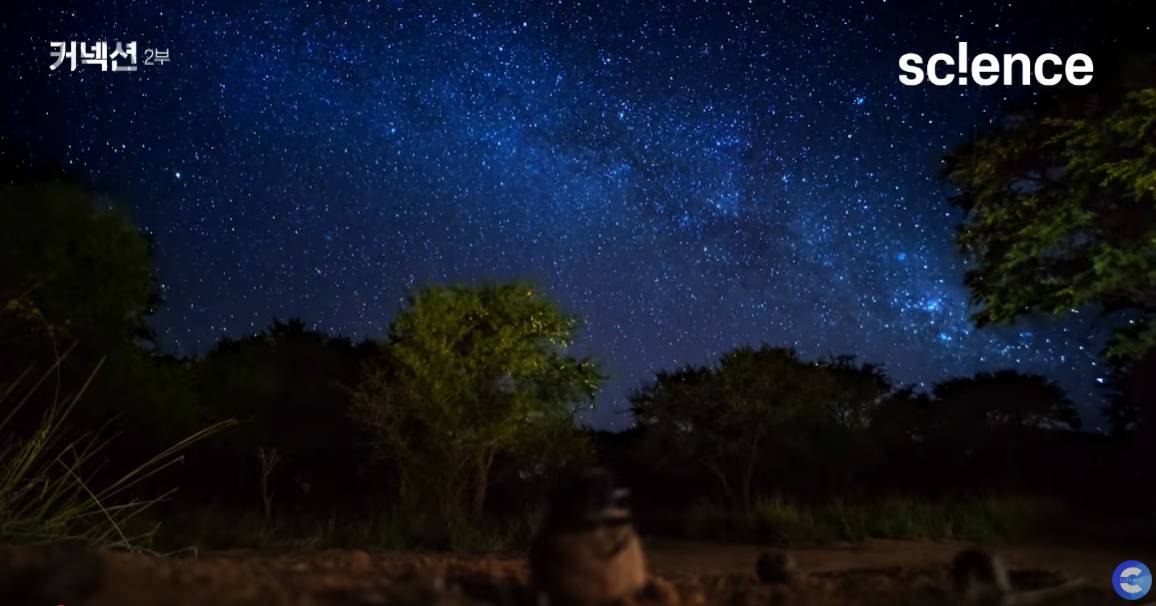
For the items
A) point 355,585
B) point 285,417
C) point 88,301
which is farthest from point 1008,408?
point 355,585

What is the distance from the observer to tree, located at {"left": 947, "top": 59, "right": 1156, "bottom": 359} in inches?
697

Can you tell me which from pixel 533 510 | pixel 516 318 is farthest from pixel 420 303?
pixel 533 510

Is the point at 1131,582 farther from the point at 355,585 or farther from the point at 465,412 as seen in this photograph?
the point at 465,412

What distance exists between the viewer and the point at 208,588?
428cm

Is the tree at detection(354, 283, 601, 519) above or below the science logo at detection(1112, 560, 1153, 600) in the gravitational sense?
above

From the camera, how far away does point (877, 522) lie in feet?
57.6

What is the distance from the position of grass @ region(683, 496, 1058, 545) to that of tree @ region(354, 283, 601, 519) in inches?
143

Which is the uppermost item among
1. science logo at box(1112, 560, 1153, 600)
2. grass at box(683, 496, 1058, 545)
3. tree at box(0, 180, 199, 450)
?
tree at box(0, 180, 199, 450)

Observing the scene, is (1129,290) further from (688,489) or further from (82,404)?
(82,404)

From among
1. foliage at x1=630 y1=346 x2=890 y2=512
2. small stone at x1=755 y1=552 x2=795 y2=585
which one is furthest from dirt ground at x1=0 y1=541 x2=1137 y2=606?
foliage at x1=630 y1=346 x2=890 y2=512

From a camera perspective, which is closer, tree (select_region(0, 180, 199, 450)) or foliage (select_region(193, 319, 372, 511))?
tree (select_region(0, 180, 199, 450))

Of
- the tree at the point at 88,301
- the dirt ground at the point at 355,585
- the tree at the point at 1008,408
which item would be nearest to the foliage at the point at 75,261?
the tree at the point at 88,301

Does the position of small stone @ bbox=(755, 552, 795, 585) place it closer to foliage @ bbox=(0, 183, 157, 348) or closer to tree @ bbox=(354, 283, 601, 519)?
tree @ bbox=(354, 283, 601, 519)

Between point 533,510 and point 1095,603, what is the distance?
43.8 feet
